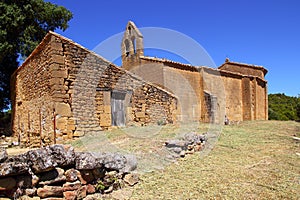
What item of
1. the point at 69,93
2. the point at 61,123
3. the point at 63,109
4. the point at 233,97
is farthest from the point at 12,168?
the point at 233,97

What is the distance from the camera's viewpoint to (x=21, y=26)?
15219 millimetres

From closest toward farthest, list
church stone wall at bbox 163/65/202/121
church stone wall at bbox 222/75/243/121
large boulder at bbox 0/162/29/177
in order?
large boulder at bbox 0/162/29/177 < church stone wall at bbox 163/65/202/121 < church stone wall at bbox 222/75/243/121

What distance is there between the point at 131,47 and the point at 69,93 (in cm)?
1070

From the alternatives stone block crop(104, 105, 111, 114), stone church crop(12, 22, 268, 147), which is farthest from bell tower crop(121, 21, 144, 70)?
stone block crop(104, 105, 111, 114)

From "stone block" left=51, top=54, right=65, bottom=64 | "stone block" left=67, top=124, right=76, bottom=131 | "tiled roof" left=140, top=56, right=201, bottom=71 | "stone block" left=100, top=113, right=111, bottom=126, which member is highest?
"tiled roof" left=140, top=56, right=201, bottom=71

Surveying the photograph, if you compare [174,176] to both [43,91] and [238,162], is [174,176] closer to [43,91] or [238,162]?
[238,162]

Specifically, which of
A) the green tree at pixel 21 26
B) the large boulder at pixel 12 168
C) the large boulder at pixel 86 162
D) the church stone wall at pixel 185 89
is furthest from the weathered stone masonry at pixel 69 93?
the large boulder at pixel 12 168

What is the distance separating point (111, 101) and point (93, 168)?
686 centimetres

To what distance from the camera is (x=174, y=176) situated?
5.09 metres

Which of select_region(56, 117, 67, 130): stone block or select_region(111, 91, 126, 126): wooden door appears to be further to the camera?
select_region(111, 91, 126, 126): wooden door

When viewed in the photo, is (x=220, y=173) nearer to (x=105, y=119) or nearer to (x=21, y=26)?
(x=105, y=119)

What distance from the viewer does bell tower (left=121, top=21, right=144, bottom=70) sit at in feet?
60.8

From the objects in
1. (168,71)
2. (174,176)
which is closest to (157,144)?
(174,176)

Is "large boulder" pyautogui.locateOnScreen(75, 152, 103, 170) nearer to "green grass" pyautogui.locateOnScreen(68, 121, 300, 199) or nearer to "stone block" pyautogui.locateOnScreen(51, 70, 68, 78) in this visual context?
"green grass" pyautogui.locateOnScreen(68, 121, 300, 199)
